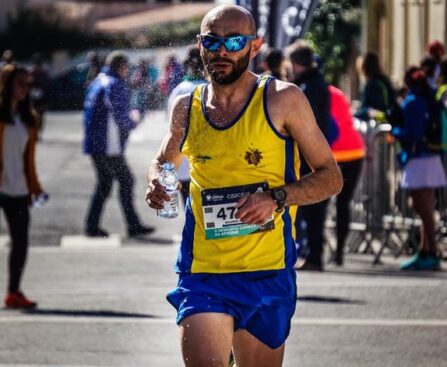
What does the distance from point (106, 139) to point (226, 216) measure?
12108 mm

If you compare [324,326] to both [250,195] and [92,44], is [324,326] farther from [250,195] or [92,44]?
[92,44]

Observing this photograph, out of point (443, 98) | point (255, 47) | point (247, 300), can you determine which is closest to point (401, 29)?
point (443, 98)

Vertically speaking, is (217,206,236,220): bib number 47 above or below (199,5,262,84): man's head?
below

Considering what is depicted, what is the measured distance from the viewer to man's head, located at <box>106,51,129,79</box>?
688 inches

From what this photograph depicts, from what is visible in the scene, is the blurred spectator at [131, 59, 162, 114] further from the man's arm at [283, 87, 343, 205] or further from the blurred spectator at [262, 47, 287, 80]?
the blurred spectator at [262, 47, 287, 80]

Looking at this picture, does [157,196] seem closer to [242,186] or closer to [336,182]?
[242,186]

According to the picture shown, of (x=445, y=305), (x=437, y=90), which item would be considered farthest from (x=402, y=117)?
(x=445, y=305)

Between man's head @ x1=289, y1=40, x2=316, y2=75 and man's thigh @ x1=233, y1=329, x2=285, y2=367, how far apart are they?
309 inches

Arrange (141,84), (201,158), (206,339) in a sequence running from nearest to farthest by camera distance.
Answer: (206,339)
(201,158)
(141,84)

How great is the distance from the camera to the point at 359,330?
440 inches

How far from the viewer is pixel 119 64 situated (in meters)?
17.5

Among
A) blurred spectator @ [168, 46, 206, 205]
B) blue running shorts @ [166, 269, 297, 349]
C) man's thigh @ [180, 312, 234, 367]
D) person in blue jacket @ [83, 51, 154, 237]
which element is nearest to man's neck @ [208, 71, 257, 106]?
blue running shorts @ [166, 269, 297, 349]

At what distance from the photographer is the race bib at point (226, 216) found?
659 centimetres

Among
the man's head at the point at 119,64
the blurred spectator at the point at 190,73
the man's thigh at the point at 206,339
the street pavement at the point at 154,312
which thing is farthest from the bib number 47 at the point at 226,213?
the man's head at the point at 119,64
